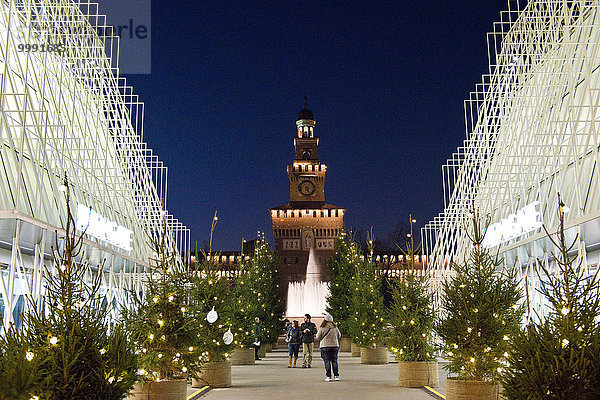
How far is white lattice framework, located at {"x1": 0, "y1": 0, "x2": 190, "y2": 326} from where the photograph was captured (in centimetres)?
1848

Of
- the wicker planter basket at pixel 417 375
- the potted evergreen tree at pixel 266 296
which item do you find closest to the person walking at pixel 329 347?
the wicker planter basket at pixel 417 375

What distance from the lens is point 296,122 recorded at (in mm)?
116812

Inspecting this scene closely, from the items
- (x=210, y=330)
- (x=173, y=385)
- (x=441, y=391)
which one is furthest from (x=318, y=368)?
(x=173, y=385)

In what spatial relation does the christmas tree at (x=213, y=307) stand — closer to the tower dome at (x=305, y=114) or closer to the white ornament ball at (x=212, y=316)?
the white ornament ball at (x=212, y=316)

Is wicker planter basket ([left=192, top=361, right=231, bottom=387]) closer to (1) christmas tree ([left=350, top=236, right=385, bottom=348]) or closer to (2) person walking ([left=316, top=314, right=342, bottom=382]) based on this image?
(2) person walking ([left=316, top=314, right=342, bottom=382])

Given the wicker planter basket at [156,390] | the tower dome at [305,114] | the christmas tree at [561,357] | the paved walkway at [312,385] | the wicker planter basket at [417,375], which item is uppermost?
the tower dome at [305,114]

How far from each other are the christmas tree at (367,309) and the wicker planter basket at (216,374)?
10.0 meters

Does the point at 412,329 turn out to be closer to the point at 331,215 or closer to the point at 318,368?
the point at 318,368

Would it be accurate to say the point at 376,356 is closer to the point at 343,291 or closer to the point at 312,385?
the point at 312,385

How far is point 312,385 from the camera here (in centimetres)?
1881

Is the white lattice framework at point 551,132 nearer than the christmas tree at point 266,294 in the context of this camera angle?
Yes

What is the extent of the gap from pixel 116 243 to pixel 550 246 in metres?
19.1

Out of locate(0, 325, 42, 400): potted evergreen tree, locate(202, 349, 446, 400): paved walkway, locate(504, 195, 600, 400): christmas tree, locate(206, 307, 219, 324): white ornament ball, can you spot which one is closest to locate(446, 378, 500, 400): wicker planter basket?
locate(202, 349, 446, 400): paved walkway

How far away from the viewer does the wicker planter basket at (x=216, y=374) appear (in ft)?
61.0
